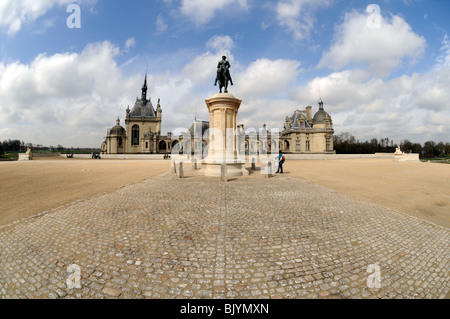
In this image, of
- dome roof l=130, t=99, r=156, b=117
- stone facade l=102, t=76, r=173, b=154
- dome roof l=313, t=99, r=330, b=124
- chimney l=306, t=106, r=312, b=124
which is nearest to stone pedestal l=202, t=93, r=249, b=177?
stone facade l=102, t=76, r=173, b=154

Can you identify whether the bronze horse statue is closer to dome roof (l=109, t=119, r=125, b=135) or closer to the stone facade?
the stone facade

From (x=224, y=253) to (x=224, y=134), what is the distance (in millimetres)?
10710

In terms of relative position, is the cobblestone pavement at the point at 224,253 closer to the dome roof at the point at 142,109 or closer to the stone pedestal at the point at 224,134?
the stone pedestal at the point at 224,134

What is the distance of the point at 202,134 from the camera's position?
2418 inches

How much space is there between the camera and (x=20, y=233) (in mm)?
4160

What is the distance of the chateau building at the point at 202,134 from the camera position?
2287 inches

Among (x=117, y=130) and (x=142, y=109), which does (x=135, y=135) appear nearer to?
(x=117, y=130)

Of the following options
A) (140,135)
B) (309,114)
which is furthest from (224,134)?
(309,114)

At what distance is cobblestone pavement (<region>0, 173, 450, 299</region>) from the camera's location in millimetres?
2508

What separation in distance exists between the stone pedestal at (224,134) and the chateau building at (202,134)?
42511mm

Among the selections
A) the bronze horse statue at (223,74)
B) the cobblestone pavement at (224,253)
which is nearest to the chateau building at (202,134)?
the bronze horse statue at (223,74)
